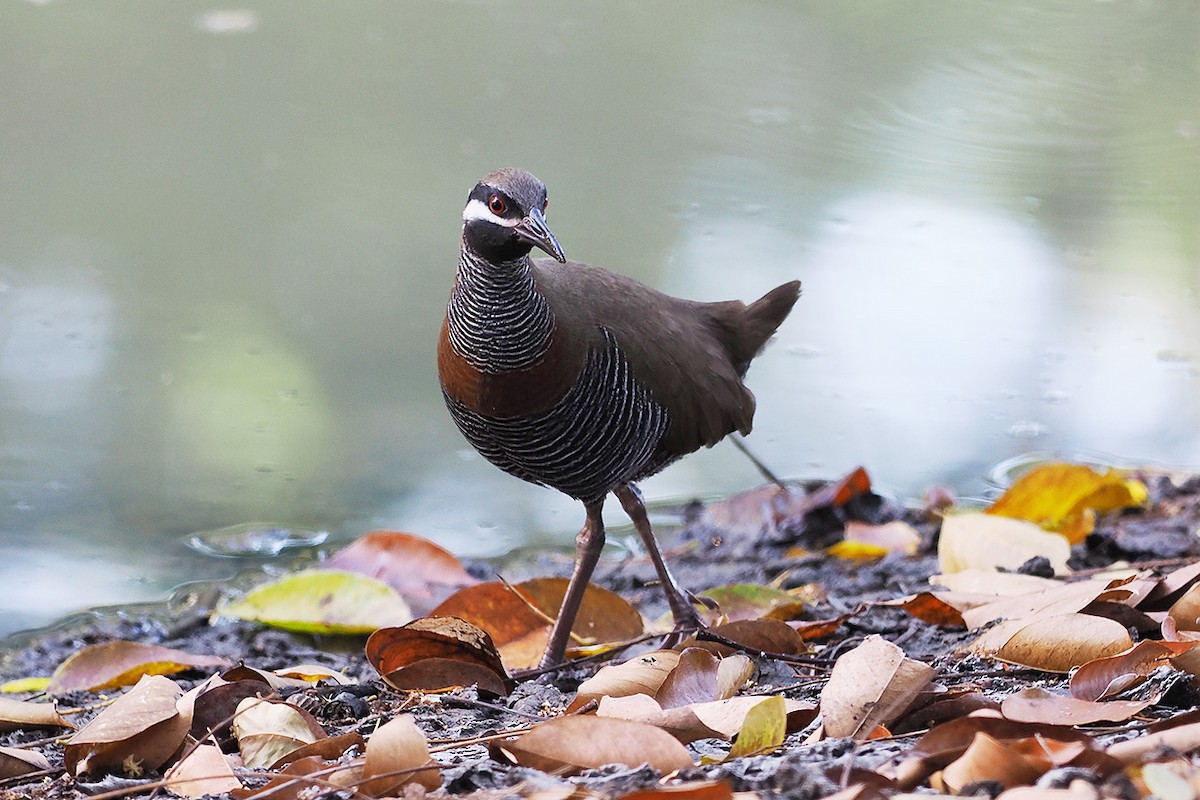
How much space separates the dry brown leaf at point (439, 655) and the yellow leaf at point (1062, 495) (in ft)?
7.82

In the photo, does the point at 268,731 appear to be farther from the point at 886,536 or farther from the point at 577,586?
the point at 886,536

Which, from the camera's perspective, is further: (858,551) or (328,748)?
(858,551)

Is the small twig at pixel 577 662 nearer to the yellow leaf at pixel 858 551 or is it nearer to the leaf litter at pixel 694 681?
the leaf litter at pixel 694 681

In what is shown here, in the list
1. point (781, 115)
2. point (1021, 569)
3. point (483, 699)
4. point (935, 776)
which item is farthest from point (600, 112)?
point (935, 776)

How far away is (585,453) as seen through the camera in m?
3.30

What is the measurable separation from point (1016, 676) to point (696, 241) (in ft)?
13.7

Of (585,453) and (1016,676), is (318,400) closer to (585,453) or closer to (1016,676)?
(585,453)

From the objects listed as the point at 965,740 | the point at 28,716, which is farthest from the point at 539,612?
the point at 965,740

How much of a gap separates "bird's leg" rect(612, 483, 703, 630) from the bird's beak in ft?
2.91

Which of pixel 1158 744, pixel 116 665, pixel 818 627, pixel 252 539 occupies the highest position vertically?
pixel 1158 744

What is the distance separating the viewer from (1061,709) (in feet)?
6.53

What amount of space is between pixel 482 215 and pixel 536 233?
17cm

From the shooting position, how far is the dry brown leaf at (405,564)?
4.19 meters

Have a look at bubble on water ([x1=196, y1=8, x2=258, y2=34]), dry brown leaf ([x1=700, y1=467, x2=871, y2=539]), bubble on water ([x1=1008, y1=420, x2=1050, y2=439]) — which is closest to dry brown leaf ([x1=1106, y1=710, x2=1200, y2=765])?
dry brown leaf ([x1=700, y1=467, x2=871, y2=539])
